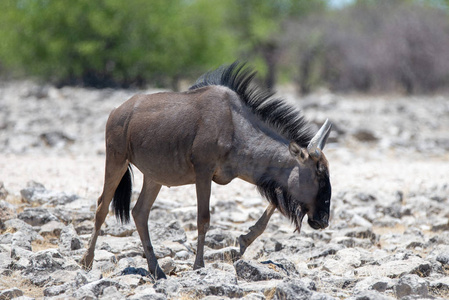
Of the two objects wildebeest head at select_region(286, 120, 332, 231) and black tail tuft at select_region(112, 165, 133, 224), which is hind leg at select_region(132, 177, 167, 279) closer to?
black tail tuft at select_region(112, 165, 133, 224)

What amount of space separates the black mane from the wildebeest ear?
6.3 inches

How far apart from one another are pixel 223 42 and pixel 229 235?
90.3 ft

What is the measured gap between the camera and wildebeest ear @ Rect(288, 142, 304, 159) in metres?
6.70

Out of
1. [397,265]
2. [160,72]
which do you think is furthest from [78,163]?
[160,72]

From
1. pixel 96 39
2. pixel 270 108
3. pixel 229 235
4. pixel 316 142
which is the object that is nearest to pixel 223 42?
pixel 96 39

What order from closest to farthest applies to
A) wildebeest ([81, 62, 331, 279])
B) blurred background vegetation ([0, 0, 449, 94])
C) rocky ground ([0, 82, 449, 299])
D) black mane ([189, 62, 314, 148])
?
rocky ground ([0, 82, 449, 299]) < wildebeest ([81, 62, 331, 279]) < black mane ([189, 62, 314, 148]) < blurred background vegetation ([0, 0, 449, 94])

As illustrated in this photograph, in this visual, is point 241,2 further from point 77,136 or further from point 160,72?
point 77,136

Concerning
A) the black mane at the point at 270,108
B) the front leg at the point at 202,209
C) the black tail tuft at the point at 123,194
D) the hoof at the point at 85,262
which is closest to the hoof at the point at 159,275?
the front leg at the point at 202,209

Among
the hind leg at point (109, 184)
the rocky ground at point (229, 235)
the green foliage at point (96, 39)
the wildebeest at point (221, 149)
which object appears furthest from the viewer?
the green foliage at point (96, 39)

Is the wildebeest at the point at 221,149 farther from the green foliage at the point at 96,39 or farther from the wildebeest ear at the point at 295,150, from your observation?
the green foliage at the point at 96,39

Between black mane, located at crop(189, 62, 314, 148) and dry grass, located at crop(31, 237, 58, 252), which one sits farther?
dry grass, located at crop(31, 237, 58, 252)

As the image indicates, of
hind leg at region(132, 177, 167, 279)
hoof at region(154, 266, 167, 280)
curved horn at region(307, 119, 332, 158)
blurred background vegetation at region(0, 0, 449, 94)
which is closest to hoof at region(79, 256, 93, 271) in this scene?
hind leg at region(132, 177, 167, 279)

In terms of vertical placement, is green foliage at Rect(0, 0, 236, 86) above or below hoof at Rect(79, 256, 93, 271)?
above

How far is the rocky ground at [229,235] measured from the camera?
18.7ft
